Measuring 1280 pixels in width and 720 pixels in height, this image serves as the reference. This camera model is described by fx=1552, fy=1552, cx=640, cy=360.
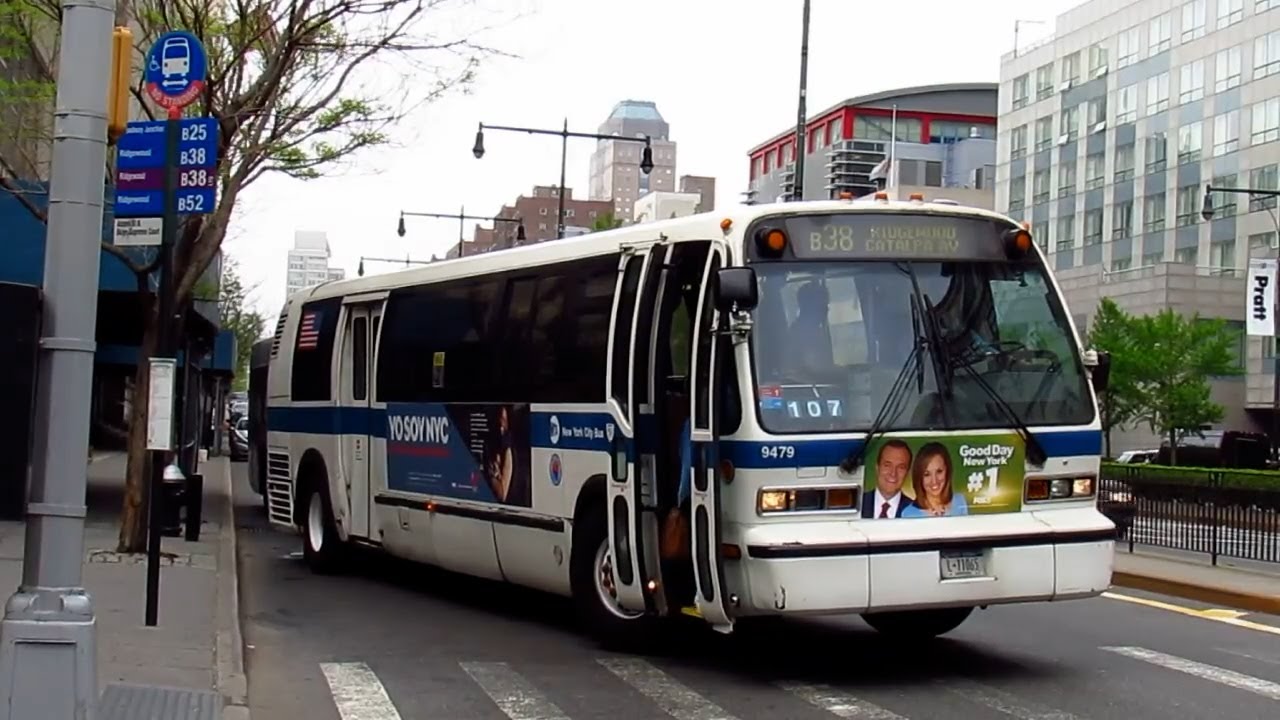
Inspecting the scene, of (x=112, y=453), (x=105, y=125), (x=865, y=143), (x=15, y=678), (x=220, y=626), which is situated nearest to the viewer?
(x=15, y=678)

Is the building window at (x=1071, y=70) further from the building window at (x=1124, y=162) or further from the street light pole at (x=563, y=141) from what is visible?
the street light pole at (x=563, y=141)

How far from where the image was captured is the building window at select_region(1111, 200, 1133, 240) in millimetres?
77875

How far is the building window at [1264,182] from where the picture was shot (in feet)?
219

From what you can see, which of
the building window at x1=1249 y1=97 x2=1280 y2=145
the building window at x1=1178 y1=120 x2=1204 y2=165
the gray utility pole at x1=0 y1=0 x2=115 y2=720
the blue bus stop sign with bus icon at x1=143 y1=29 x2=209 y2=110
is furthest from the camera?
the building window at x1=1178 y1=120 x2=1204 y2=165

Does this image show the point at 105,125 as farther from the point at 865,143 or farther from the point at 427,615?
the point at 865,143

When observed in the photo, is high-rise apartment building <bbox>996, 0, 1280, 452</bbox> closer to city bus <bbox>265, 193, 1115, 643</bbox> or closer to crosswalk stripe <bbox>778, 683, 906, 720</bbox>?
city bus <bbox>265, 193, 1115, 643</bbox>

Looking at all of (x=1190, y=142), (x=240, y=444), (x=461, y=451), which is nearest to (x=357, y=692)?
(x=461, y=451)

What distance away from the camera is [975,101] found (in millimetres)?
110188

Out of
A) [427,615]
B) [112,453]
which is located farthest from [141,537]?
[112,453]

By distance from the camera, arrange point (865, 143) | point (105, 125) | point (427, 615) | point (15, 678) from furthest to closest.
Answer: point (865, 143), point (427, 615), point (105, 125), point (15, 678)

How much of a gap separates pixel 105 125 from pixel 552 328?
5496 mm

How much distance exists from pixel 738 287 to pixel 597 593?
3.10 m

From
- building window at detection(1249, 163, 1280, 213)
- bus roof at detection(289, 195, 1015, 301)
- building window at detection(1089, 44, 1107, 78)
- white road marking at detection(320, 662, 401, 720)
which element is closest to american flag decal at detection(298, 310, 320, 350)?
bus roof at detection(289, 195, 1015, 301)

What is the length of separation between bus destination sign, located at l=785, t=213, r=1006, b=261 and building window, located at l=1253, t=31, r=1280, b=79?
205 feet
